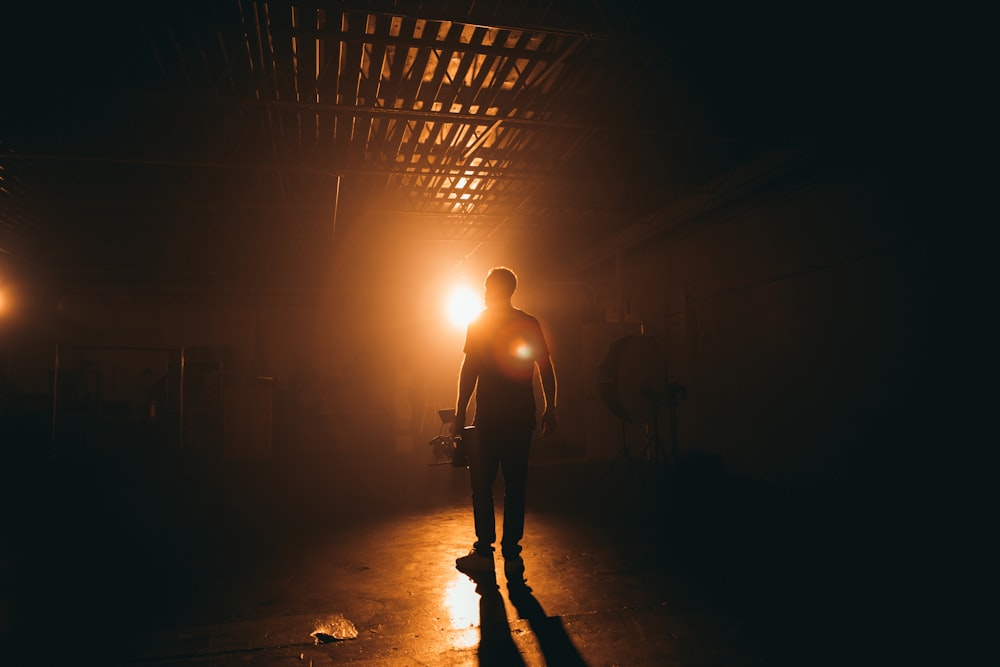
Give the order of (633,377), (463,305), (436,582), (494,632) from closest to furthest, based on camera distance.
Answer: (494,632) → (436,582) → (633,377) → (463,305)

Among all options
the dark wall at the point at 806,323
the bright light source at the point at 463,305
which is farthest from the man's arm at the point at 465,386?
the bright light source at the point at 463,305

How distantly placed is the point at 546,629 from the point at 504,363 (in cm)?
154

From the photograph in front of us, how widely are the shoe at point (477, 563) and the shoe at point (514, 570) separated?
0.10m

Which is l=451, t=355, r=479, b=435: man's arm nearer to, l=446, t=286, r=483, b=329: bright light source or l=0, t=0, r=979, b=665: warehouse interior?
l=0, t=0, r=979, b=665: warehouse interior

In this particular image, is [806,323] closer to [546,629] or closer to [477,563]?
[477,563]

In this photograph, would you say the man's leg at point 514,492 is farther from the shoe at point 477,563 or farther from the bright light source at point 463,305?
the bright light source at point 463,305

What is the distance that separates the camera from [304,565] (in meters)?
3.96

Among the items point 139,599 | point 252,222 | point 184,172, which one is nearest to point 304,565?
point 139,599

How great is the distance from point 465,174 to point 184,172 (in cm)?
402

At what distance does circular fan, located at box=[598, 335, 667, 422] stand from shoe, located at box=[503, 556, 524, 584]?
4776mm

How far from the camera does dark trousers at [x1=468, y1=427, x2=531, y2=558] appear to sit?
3725mm

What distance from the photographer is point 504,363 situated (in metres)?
3.79

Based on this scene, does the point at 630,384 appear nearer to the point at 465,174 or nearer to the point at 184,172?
the point at 465,174

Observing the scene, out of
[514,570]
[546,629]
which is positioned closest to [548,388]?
[514,570]
